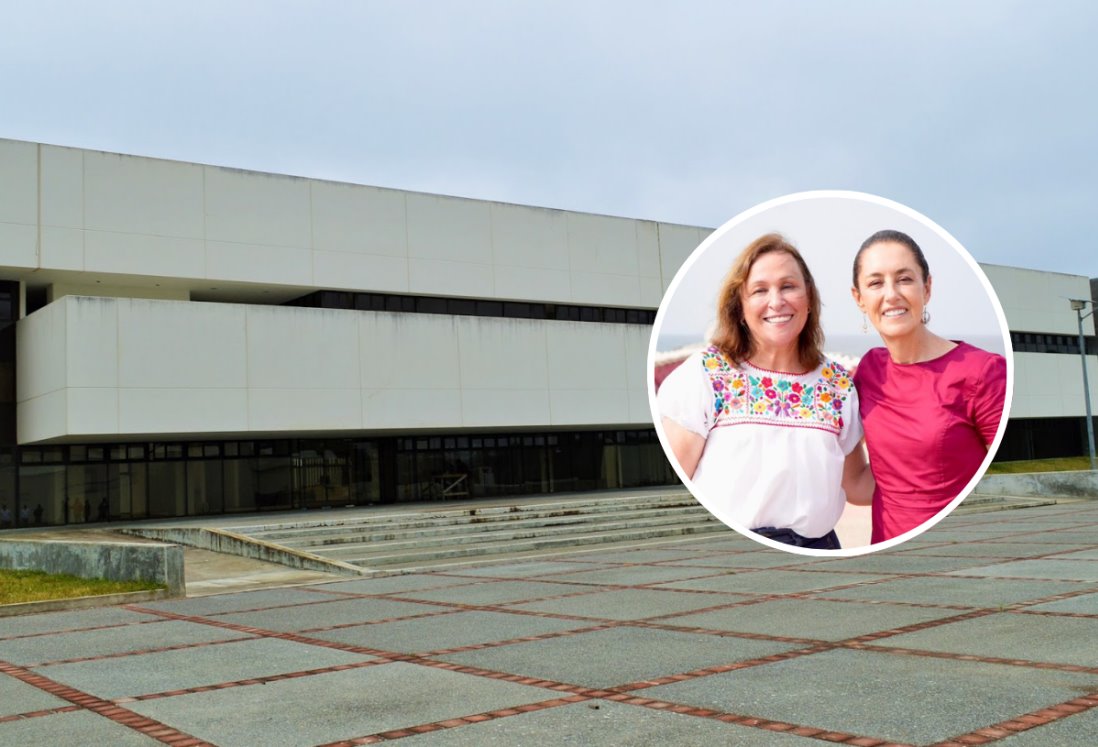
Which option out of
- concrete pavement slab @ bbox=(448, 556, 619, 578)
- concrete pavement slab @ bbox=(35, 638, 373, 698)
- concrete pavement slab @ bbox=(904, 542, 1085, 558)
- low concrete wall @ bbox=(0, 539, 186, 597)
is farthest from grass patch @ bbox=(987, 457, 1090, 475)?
concrete pavement slab @ bbox=(35, 638, 373, 698)

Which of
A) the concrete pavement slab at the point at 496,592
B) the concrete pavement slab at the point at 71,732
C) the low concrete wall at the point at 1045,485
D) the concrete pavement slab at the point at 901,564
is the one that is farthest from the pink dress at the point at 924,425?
the low concrete wall at the point at 1045,485

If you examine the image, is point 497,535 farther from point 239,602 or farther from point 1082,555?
point 1082,555

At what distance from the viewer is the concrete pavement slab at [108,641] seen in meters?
11.0

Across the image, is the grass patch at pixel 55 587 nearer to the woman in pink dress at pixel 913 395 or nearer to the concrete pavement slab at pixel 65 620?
the concrete pavement slab at pixel 65 620

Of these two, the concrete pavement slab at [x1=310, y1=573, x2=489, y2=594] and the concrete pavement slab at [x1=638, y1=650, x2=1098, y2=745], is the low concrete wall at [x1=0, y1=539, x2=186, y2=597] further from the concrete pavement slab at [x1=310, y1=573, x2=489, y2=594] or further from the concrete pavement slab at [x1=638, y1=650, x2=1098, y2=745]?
the concrete pavement slab at [x1=638, y1=650, x2=1098, y2=745]

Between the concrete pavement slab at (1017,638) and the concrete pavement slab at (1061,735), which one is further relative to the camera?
the concrete pavement slab at (1017,638)

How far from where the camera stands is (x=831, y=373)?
8.16ft

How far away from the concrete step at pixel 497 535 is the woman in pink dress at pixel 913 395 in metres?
19.7

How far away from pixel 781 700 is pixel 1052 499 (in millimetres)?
31849

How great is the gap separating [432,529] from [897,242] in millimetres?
24065

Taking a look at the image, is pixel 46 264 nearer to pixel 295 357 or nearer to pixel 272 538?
pixel 295 357

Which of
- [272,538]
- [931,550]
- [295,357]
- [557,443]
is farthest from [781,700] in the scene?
[557,443]

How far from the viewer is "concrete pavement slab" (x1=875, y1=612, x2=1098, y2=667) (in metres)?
8.48

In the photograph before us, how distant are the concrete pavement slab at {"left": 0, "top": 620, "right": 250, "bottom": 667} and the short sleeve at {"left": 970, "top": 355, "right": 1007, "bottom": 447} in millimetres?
10432
